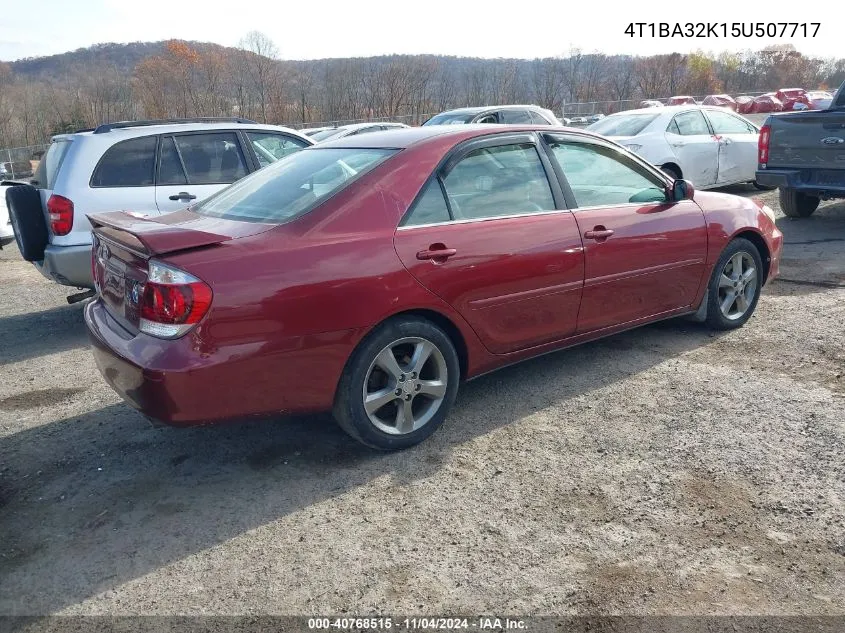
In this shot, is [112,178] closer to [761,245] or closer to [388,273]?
[388,273]

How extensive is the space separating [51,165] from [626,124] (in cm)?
844

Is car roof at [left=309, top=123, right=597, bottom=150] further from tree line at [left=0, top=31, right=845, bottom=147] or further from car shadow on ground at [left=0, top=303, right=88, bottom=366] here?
tree line at [left=0, top=31, right=845, bottom=147]

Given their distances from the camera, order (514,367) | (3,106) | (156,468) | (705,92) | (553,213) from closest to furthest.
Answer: (156,468)
(553,213)
(514,367)
(3,106)
(705,92)

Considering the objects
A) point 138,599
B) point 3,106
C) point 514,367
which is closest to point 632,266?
point 514,367

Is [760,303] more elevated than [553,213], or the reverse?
[553,213]

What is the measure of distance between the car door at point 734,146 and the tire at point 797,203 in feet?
5.30

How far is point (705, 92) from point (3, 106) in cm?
5286

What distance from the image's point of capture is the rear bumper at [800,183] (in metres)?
8.71

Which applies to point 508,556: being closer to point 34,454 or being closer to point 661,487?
point 661,487

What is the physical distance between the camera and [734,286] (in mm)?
5410

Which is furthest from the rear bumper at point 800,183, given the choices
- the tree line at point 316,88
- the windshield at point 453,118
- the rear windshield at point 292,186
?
the tree line at point 316,88

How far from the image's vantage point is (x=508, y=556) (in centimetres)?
286

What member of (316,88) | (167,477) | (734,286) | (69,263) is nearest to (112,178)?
(69,263)

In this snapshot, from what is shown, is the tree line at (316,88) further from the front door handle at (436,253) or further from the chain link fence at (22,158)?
the front door handle at (436,253)
